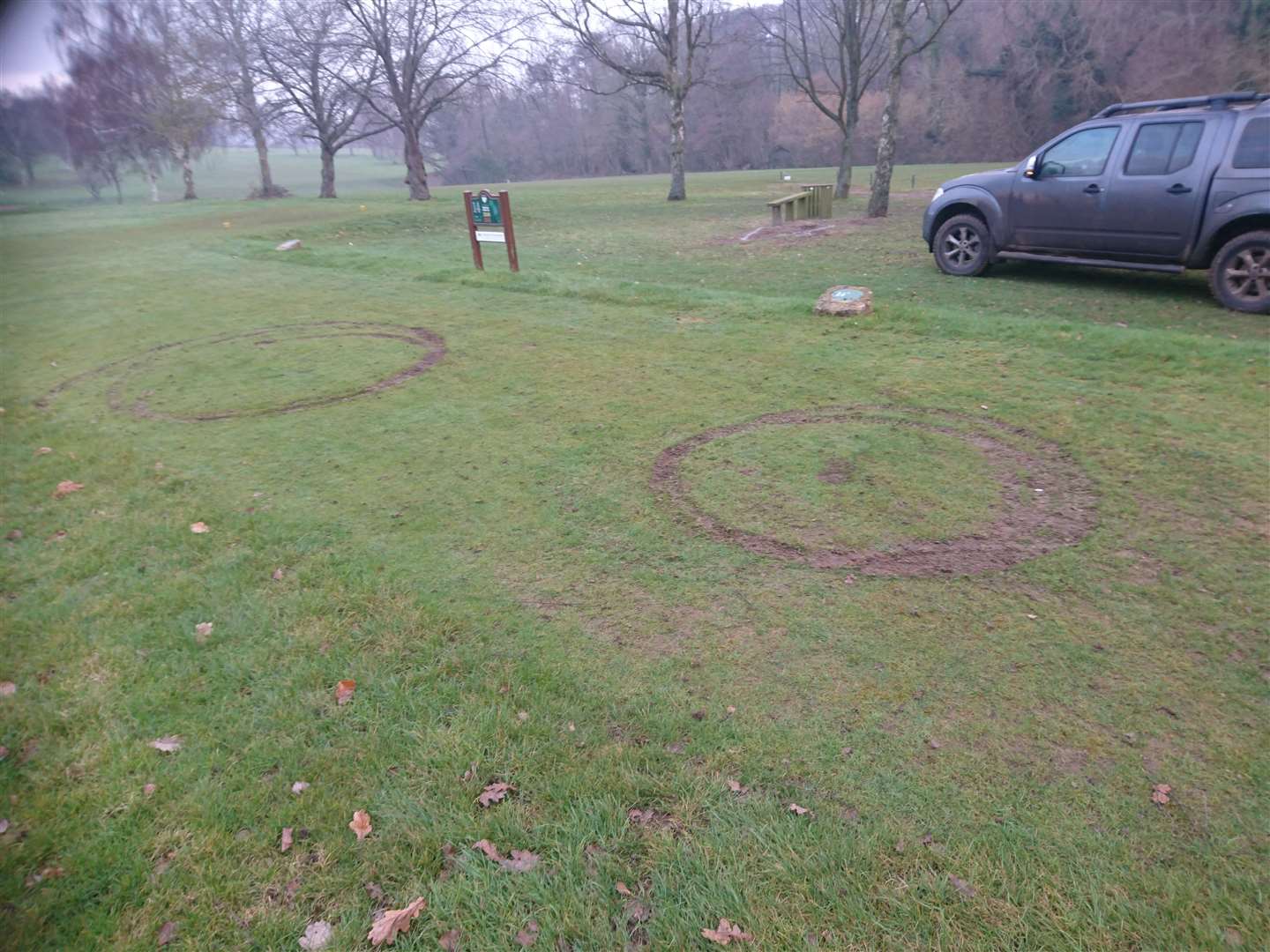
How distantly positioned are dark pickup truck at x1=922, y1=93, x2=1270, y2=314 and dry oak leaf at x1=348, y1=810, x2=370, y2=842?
9973mm

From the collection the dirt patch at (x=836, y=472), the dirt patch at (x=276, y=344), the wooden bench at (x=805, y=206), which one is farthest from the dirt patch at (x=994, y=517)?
the wooden bench at (x=805, y=206)

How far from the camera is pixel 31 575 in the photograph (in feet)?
14.0

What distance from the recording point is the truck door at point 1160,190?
8.62m

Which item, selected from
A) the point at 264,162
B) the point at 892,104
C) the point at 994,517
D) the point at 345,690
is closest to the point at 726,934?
the point at 345,690

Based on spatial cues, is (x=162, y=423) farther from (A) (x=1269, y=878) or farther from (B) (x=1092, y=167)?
(B) (x=1092, y=167)

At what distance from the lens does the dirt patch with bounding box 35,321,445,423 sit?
688 centimetres

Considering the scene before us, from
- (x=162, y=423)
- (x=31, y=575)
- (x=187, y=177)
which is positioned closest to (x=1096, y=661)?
(x=31, y=575)

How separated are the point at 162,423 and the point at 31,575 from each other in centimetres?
268

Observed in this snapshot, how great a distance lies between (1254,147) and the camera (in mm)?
8273

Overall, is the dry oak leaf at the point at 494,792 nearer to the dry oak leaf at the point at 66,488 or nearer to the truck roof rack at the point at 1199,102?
the dry oak leaf at the point at 66,488

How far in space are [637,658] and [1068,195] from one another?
30.5 feet

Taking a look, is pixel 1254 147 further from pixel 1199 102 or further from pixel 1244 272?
pixel 1244 272

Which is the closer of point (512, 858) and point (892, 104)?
point (512, 858)

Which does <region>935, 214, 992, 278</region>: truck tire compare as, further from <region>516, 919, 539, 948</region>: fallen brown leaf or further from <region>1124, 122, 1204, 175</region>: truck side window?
<region>516, 919, 539, 948</region>: fallen brown leaf
